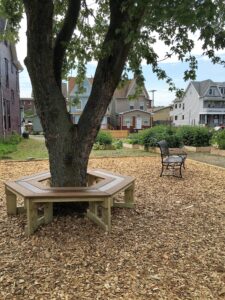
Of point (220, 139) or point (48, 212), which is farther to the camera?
point (220, 139)

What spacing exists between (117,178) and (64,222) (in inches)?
48.3

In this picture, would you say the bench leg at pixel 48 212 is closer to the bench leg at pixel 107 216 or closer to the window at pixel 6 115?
the bench leg at pixel 107 216

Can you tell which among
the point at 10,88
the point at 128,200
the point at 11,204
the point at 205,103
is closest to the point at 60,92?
the point at 11,204

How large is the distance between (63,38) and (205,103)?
46.3 m

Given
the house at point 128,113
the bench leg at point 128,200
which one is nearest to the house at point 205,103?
the house at point 128,113

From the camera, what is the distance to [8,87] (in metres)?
21.0

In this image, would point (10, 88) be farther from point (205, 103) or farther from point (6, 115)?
point (205, 103)

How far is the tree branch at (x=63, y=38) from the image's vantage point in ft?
14.6

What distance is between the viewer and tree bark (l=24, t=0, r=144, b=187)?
151 inches

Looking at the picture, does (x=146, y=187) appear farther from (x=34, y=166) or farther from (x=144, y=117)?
(x=144, y=117)

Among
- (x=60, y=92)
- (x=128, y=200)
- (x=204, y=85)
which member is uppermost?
(x=204, y=85)

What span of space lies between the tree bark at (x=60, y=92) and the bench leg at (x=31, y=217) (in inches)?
24.1

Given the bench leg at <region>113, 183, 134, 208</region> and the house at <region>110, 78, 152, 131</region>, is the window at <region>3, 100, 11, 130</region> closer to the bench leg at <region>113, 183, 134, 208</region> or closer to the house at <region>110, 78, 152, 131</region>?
the bench leg at <region>113, 183, 134, 208</region>

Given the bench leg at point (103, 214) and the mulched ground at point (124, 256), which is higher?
the bench leg at point (103, 214)
